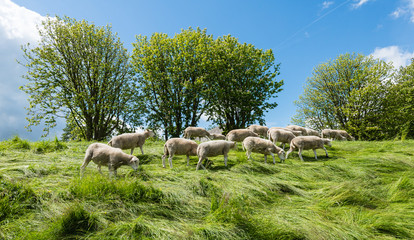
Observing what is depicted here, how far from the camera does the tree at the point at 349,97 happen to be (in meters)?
21.8

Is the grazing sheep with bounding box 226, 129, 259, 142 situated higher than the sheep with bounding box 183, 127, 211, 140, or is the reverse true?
the sheep with bounding box 183, 127, 211, 140

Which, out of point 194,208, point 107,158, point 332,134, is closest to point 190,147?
point 107,158

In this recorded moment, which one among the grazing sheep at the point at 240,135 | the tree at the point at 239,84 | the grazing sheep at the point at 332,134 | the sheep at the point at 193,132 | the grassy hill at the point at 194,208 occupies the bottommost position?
the grassy hill at the point at 194,208

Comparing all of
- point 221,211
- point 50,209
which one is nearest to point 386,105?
point 221,211

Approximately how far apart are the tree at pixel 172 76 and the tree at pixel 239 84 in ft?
4.24

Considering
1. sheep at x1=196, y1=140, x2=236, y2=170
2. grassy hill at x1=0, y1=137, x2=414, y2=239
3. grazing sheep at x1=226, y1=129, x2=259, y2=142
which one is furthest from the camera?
grazing sheep at x1=226, y1=129, x2=259, y2=142

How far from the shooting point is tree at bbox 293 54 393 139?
21.8 meters

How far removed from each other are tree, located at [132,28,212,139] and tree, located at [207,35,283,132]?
4.24 ft

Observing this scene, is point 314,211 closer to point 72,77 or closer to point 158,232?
point 158,232

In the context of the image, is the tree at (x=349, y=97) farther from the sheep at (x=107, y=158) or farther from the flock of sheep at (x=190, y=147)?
the sheep at (x=107, y=158)

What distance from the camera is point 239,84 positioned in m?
21.1

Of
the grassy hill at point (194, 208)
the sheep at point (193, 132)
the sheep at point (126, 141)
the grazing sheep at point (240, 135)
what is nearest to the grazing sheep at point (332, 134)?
the grazing sheep at point (240, 135)

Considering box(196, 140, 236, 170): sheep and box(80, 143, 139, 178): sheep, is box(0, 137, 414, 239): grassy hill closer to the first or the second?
A: box(80, 143, 139, 178): sheep

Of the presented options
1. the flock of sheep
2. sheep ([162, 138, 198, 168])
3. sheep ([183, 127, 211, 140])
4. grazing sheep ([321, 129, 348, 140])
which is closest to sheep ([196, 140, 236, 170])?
the flock of sheep
